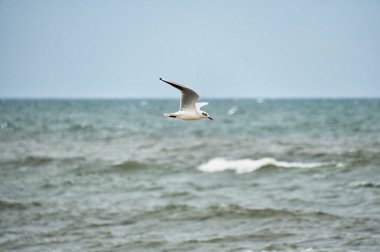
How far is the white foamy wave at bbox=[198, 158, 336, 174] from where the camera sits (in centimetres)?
1990

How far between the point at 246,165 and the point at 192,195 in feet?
14.7

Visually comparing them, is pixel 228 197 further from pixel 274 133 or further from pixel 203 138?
pixel 274 133

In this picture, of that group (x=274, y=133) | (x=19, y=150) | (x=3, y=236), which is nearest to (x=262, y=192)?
(x=3, y=236)

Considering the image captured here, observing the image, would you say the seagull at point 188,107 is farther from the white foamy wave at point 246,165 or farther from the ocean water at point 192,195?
the white foamy wave at point 246,165

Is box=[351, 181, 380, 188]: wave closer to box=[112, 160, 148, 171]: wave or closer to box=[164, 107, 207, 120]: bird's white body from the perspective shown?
box=[112, 160, 148, 171]: wave

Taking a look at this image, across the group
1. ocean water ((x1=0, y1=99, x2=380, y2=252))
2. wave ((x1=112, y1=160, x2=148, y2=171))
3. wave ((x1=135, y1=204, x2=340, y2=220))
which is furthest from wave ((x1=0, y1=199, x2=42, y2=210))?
wave ((x1=112, y1=160, x2=148, y2=171))

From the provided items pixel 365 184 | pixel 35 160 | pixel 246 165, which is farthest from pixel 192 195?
pixel 35 160

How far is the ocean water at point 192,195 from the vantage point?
486 inches

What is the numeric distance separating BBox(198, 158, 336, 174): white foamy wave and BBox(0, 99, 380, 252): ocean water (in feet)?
0.11

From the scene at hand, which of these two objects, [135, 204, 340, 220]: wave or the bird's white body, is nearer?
the bird's white body

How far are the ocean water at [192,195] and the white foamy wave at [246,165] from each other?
0.03 m

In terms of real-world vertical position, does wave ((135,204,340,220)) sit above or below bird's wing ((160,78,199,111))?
below

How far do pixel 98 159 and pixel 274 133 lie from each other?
1209 cm

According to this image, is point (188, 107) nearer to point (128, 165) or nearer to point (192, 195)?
point (192, 195)
